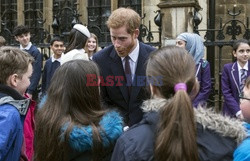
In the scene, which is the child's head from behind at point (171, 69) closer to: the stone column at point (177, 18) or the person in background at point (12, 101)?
the person in background at point (12, 101)

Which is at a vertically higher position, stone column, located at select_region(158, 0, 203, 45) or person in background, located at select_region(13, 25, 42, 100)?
stone column, located at select_region(158, 0, 203, 45)

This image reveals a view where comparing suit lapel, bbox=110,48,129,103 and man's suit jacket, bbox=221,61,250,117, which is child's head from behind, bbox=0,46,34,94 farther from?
man's suit jacket, bbox=221,61,250,117

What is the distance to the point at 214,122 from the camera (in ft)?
6.84

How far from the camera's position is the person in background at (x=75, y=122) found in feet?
7.52

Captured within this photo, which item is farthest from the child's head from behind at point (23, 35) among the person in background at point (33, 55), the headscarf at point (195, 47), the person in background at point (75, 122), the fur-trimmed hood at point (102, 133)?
the fur-trimmed hood at point (102, 133)

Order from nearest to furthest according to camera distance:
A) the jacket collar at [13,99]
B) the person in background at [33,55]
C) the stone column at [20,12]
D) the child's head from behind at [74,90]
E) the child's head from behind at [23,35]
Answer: the child's head from behind at [74,90]
the jacket collar at [13,99]
the person in background at [33,55]
the child's head from behind at [23,35]
the stone column at [20,12]

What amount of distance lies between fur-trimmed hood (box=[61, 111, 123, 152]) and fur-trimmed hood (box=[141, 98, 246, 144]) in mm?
354

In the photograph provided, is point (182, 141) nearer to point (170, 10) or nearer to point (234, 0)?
point (170, 10)

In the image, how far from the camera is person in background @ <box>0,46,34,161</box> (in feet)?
8.84

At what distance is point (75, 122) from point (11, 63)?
956 mm

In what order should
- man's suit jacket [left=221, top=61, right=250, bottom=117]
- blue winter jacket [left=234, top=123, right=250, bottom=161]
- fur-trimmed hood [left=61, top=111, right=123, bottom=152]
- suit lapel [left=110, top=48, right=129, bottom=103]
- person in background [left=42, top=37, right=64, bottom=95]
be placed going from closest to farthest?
blue winter jacket [left=234, top=123, right=250, bottom=161] → fur-trimmed hood [left=61, top=111, right=123, bottom=152] → suit lapel [left=110, top=48, right=129, bottom=103] → man's suit jacket [left=221, top=61, right=250, bottom=117] → person in background [left=42, top=37, right=64, bottom=95]

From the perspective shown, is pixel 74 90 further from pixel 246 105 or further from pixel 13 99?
pixel 246 105

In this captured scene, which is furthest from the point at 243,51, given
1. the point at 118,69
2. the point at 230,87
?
the point at 118,69

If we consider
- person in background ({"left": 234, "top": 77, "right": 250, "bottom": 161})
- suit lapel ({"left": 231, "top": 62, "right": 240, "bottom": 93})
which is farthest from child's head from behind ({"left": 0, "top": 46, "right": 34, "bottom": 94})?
suit lapel ({"left": 231, "top": 62, "right": 240, "bottom": 93})
